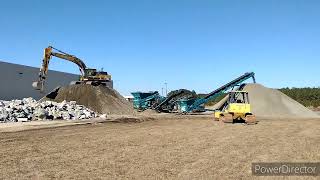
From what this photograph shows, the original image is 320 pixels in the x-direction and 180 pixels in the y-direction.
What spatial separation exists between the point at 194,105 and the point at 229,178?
34947mm

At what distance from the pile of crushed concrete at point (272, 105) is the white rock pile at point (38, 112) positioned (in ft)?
51.4

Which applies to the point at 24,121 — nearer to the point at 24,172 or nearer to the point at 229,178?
the point at 24,172

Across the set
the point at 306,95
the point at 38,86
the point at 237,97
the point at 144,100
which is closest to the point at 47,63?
the point at 38,86

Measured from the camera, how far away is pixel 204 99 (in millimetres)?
44469

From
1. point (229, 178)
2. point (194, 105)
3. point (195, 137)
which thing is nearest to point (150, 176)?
point (229, 178)

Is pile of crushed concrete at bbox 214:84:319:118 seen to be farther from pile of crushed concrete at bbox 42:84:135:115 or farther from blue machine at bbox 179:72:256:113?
pile of crushed concrete at bbox 42:84:135:115

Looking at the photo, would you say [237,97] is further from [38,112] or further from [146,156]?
[146,156]

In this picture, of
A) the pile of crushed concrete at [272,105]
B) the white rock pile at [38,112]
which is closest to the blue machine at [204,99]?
the pile of crushed concrete at [272,105]

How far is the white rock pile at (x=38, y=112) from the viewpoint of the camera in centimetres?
3077

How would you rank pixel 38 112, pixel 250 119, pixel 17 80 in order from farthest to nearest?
1. pixel 17 80
2. pixel 38 112
3. pixel 250 119

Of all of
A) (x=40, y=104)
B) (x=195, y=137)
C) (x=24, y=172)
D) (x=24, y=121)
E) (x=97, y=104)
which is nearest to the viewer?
(x=24, y=172)

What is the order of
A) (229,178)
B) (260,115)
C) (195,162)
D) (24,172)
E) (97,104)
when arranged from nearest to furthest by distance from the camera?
(229,178) → (24,172) → (195,162) → (260,115) → (97,104)

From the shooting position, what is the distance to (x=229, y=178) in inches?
373

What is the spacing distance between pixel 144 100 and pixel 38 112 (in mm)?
15953
